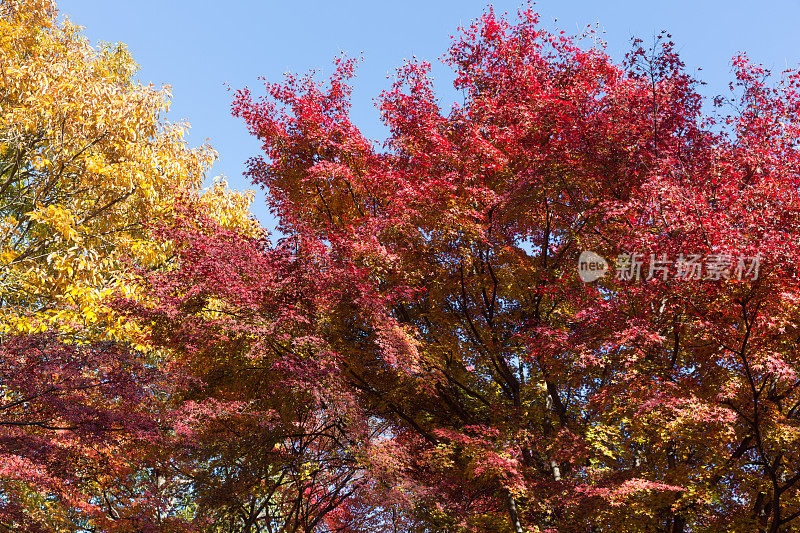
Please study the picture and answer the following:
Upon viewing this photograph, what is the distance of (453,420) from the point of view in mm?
9750

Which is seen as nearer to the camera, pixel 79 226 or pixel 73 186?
pixel 79 226

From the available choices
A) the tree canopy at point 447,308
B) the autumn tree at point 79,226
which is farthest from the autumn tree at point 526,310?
the autumn tree at point 79,226

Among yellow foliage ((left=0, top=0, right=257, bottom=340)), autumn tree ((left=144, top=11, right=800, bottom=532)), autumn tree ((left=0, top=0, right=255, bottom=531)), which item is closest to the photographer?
autumn tree ((left=144, top=11, right=800, bottom=532))

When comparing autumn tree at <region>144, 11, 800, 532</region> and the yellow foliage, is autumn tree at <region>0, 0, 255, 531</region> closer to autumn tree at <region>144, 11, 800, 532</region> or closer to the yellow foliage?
the yellow foliage

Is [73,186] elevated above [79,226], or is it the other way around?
[73,186]

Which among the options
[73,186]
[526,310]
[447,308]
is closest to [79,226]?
[73,186]

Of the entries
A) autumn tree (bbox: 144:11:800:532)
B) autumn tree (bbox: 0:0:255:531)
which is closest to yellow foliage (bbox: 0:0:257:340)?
autumn tree (bbox: 0:0:255:531)

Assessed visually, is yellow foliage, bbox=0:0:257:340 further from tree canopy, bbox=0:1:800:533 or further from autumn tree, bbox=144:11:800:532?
autumn tree, bbox=144:11:800:532

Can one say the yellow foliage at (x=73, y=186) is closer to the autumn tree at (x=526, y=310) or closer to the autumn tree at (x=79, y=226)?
the autumn tree at (x=79, y=226)

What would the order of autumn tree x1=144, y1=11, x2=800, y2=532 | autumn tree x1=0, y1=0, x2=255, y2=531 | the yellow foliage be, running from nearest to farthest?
autumn tree x1=144, y1=11, x2=800, y2=532 < autumn tree x1=0, y1=0, x2=255, y2=531 < the yellow foliage

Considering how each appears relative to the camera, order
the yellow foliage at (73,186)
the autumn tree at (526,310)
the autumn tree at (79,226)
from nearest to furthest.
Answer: the autumn tree at (526,310), the autumn tree at (79,226), the yellow foliage at (73,186)

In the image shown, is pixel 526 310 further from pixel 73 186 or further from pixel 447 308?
pixel 73 186

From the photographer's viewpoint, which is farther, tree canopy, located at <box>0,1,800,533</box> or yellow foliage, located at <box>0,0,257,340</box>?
yellow foliage, located at <box>0,0,257,340</box>

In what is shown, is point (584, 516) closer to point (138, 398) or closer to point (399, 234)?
point (399, 234)
